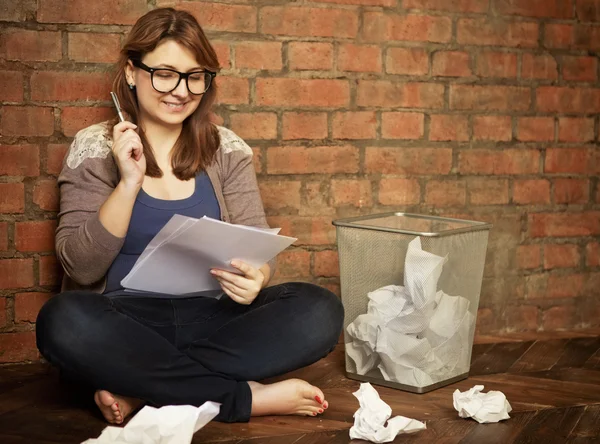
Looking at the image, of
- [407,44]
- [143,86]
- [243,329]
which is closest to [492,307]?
[407,44]

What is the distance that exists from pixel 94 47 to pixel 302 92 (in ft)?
1.85

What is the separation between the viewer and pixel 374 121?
Result: 2.41m

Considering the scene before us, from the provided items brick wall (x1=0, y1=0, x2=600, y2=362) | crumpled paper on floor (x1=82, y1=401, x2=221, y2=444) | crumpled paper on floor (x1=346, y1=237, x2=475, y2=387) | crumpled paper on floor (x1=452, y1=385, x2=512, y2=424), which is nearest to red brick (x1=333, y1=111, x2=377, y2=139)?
brick wall (x1=0, y1=0, x2=600, y2=362)

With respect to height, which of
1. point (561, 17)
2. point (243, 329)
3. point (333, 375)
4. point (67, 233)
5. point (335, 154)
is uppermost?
point (561, 17)

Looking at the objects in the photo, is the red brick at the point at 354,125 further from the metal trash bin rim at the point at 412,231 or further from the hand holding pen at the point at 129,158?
the hand holding pen at the point at 129,158

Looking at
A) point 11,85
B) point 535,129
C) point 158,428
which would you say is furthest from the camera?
point 535,129

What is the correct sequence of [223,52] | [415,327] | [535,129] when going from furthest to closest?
[535,129]
[223,52]
[415,327]

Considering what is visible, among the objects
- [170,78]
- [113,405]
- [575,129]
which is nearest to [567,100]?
[575,129]

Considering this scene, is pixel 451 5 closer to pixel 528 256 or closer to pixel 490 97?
pixel 490 97

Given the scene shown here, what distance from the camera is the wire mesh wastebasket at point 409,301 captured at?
1949 millimetres

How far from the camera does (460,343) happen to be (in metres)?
Result: 2.06

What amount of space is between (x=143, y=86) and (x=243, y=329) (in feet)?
1.89

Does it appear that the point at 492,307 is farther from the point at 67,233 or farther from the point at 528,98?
the point at 67,233

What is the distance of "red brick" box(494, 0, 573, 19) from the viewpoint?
249cm
